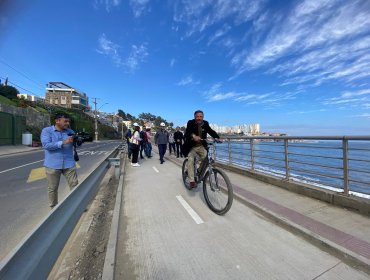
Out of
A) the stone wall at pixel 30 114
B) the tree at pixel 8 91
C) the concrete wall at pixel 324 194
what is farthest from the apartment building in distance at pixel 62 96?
the concrete wall at pixel 324 194

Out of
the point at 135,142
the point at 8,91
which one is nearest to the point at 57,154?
the point at 135,142

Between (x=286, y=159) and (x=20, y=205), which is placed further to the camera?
(x=286, y=159)

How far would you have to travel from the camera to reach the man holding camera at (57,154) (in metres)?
4.59

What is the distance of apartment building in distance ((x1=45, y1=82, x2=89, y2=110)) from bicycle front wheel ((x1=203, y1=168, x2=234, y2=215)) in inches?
4121

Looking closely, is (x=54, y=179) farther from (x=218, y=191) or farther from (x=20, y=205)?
(x=218, y=191)

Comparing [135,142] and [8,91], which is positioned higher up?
[8,91]

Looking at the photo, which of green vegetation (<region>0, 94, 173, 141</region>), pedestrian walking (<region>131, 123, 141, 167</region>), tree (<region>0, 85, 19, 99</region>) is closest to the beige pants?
pedestrian walking (<region>131, 123, 141, 167</region>)

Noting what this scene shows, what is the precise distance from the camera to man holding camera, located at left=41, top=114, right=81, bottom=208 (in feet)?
15.0

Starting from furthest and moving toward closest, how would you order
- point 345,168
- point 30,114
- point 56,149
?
point 30,114
point 345,168
point 56,149

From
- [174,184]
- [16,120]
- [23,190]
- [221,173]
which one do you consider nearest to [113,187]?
[174,184]

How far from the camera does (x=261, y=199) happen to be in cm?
573

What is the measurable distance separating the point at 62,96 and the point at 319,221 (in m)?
112

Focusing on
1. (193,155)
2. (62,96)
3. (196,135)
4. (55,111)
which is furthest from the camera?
(62,96)

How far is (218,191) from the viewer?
5207 millimetres
